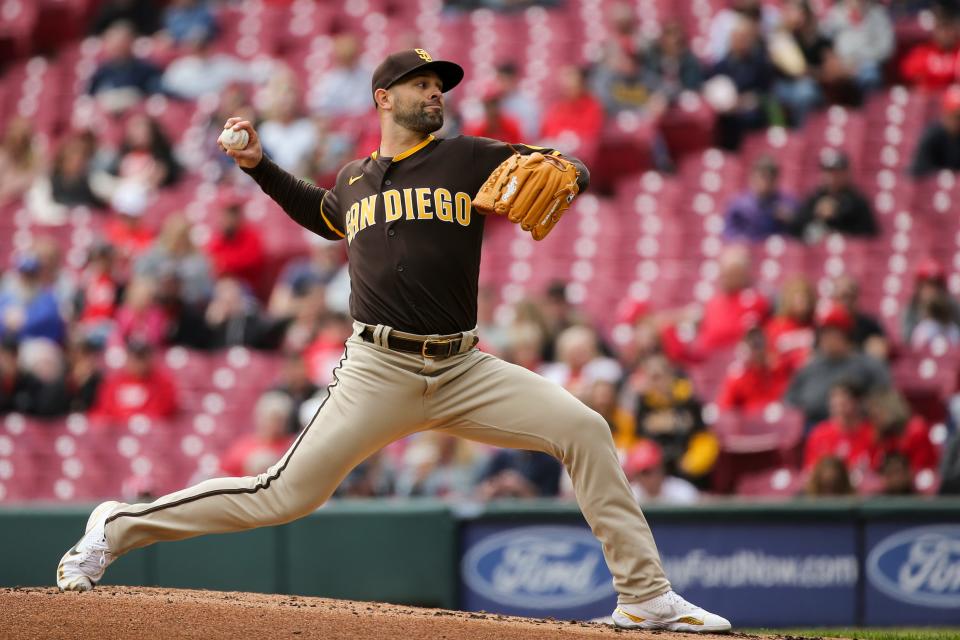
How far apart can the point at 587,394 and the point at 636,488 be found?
2.08ft

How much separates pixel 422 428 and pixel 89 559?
3.73 feet

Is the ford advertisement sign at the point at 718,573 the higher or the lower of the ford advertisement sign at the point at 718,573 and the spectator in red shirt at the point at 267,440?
the lower

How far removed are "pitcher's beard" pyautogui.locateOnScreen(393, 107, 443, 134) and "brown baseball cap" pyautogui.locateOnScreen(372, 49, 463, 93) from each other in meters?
0.10

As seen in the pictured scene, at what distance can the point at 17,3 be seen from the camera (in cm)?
1269

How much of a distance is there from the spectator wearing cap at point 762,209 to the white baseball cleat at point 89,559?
5.95 meters

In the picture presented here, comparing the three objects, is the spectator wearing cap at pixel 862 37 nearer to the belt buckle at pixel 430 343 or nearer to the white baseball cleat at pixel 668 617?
the white baseball cleat at pixel 668 617

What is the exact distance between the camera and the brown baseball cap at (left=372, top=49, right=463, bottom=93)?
3.82 metres

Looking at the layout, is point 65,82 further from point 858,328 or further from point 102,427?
point 858,328

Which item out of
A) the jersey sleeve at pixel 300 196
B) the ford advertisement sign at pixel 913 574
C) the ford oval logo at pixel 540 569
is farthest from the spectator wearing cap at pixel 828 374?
the jersey sleeve at pixel 300 196

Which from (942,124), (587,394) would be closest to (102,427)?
(587,394)

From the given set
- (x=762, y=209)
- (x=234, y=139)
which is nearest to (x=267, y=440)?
(x=234, y=139)

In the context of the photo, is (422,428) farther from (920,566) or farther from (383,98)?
(920,566)

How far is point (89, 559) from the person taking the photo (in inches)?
159

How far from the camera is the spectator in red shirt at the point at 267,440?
24.2 feet
